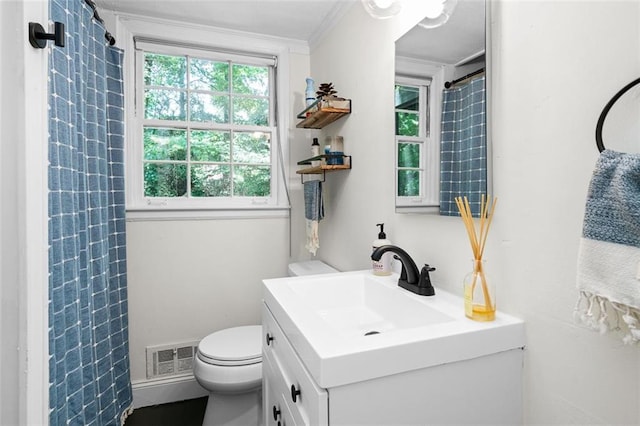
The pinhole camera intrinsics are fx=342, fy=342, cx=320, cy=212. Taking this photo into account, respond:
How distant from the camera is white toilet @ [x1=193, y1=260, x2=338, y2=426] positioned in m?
1.63

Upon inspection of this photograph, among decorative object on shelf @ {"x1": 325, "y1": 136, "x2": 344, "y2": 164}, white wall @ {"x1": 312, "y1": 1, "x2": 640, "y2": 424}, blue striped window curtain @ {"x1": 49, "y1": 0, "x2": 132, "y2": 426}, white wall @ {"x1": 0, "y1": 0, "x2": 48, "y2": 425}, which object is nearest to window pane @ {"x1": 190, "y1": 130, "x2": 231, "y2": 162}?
blue striped window curtain @ {"x1": 49, "y1": 0, "x2": 132, "y2": 426}

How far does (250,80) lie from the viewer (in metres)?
2.40

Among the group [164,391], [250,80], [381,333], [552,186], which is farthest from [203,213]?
[552,186]

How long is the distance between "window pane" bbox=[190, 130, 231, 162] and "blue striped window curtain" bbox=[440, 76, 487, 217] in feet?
5.21

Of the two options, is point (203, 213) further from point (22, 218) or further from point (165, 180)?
point (22, 218)

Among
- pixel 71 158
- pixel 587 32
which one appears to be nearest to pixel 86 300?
pixel 71 158

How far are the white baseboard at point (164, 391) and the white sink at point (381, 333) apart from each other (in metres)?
1.35

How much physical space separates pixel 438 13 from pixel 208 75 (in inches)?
64.9

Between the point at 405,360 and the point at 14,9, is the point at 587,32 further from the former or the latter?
the point at 14,9

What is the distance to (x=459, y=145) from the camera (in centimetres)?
110

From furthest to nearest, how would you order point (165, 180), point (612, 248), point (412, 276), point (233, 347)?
point (165, 180) < point (233, 347) < point (412, 276) < point (612, 248)

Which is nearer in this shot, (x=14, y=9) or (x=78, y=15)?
(x=14, y=9)

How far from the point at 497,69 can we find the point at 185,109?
1.92 m

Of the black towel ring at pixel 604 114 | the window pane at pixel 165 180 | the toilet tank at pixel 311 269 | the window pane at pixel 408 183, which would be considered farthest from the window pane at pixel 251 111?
the black towel ring at pixel 604 114
